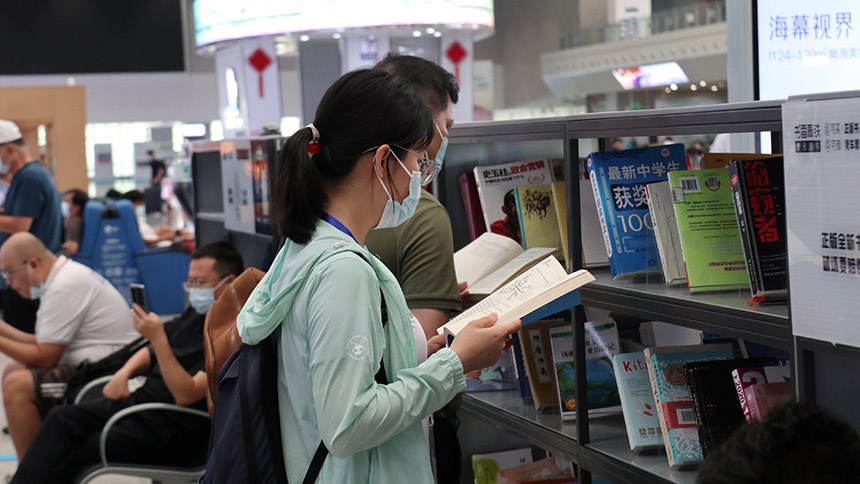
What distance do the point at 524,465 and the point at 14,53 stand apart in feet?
44.2

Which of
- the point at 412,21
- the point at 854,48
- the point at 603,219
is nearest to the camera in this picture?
the point at 603,219

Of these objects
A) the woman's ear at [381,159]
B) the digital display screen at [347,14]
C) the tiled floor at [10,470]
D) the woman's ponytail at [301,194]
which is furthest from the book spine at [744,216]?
the digital display screen at [347,14]

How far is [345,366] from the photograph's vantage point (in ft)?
4.54

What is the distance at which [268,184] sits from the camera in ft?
12.0

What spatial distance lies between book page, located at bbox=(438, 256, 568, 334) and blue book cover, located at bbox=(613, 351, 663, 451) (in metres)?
0.35

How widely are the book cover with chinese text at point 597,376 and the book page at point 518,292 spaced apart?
413 millimetres

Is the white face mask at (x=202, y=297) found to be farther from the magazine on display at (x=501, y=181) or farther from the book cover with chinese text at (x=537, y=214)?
the book cover with chinese text at (x=537, y=214)

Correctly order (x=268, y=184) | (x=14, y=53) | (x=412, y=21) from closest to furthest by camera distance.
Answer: (x=268, y=184) < (x=412, y=21) < (x=14, y=53)

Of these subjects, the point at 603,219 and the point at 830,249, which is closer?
the point at 830,249

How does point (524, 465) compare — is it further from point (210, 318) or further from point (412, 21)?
point (412, 21)

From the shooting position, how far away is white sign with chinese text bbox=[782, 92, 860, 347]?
133cm

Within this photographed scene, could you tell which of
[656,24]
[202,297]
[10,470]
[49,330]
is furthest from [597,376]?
[656,24]

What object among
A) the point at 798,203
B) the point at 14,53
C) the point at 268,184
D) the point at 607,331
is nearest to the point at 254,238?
the point at 268,184

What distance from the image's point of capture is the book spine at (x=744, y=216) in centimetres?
161
